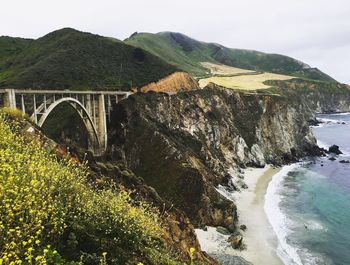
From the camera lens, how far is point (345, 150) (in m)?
110

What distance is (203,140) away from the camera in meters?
76.5

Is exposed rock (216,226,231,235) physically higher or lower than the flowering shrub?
lower

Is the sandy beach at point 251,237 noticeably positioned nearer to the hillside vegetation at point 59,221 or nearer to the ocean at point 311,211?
the ocean at point 311,211

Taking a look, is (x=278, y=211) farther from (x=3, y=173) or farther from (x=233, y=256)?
(x=3, y=173)

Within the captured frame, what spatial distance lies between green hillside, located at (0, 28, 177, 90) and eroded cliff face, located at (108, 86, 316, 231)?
14061 millimetres

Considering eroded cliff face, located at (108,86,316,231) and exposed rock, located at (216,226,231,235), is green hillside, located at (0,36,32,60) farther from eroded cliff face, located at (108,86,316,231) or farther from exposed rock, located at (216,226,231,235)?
exposed rock, located at (216,226,231,235)

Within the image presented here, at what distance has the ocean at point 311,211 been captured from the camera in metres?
41.2

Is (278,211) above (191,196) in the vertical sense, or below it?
below

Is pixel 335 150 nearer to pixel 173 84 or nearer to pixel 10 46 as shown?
pixel 173 84

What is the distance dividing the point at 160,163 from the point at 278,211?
17.7 m

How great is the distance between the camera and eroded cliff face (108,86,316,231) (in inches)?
1924

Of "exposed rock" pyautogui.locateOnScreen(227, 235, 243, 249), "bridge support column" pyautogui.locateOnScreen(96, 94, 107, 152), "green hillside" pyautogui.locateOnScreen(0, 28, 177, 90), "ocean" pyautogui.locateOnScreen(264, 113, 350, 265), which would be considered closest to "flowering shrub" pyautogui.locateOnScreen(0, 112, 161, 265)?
"exposed rock" pyautogui.locateOnScreen(227, 235, 243, 249)

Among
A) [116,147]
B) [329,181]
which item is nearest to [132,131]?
[116,147]

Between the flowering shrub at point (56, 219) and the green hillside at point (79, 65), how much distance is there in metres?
68.3
